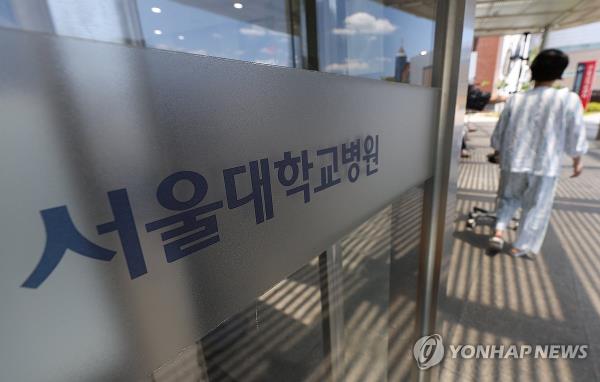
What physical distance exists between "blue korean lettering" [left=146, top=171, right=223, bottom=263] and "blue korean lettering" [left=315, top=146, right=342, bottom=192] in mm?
219

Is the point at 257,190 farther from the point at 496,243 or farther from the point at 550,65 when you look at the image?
the point at 496,243

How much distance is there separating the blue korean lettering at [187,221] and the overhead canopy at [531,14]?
4.99m

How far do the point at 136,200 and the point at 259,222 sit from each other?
175mm

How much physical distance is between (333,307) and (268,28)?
1024 millimetres

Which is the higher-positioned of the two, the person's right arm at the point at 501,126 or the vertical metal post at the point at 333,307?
the person's right arm at the point at 501,126

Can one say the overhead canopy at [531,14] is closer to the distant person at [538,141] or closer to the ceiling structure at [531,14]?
the ceiling structure at [531,14]

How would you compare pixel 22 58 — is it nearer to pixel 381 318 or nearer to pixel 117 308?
pixel 117 308

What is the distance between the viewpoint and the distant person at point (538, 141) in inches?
74.2

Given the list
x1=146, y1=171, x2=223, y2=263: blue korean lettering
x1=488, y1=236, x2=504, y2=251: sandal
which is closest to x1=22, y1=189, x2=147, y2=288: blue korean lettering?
x1=146, y1=171, x2=223, y2=263: blue korean lettering

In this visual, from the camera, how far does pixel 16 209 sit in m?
0.24

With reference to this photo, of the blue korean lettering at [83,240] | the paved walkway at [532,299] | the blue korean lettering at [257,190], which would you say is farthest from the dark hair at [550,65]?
the blue korean lettering at [83,240]

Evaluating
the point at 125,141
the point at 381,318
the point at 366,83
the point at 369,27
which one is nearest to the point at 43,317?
the point at 125,141

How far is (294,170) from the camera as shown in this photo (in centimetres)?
48

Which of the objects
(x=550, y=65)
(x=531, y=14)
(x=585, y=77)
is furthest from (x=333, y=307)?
(x=585, y=77)
